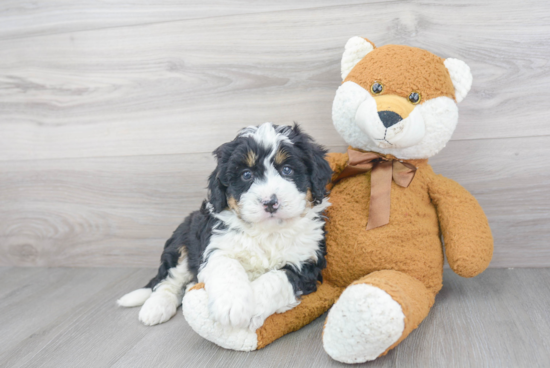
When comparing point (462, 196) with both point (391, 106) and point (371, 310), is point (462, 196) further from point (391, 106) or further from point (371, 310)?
point (371, 310)

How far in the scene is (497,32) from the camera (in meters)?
1.66

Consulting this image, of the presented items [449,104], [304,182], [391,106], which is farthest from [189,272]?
[449,104]

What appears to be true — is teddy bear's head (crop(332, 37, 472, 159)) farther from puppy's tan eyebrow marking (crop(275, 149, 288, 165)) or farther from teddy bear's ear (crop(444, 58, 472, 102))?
puppy's tan eyebrow marking (crop(275, 149, 288, 165))

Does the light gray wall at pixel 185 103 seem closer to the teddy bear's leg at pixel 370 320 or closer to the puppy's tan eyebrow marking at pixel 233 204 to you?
the puppy's tan eyebrow marking at pixel 233 204

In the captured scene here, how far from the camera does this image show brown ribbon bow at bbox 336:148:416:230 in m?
1.39

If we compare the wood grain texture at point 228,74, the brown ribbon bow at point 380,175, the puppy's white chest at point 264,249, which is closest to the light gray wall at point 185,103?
the wood grain texture at point 228,74

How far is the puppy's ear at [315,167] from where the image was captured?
1.32 metres

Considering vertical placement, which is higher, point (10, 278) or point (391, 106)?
point (391, 106)

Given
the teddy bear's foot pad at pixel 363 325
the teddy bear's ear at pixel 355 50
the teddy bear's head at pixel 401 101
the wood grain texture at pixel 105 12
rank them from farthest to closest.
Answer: the wood grain texture at pixel 105 12 → the teddy bear's ear at pixel 355 50 → the teddy bear's head at pixel 401 101 → the teddy bear's foot pad at pixel 363 325

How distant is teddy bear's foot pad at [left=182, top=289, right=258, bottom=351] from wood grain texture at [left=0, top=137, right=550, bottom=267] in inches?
32.4

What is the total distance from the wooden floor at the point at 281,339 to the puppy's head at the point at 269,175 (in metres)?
0.42

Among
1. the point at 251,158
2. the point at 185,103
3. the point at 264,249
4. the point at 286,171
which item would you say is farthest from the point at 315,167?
the point at 185,103

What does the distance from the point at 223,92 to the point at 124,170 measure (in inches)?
24.5

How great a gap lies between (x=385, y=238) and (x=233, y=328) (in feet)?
1.78
